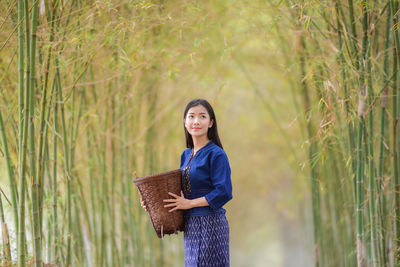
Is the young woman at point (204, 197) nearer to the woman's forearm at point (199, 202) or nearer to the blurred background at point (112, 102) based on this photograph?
the woman's forearm at point (199, 202)

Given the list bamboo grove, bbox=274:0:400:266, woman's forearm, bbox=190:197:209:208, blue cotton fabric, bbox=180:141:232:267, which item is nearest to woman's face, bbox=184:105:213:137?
blue cotton fabric, bbox=180:141:232:267

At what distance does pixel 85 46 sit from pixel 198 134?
4.16 feet

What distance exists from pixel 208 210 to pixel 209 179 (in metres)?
0.15

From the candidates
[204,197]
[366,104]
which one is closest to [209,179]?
[204,197]

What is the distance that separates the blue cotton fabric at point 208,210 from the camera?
6.94 ft

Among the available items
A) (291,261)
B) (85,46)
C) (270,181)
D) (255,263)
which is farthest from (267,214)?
(85,46)

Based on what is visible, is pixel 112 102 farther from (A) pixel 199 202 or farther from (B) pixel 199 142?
(A) pixel 199 202

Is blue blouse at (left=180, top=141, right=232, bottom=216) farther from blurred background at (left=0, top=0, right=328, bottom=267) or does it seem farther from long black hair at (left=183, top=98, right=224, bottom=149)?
blurred background at (left=0, top=0, right=328, bottom=267)

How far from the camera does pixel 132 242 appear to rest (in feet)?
14.5

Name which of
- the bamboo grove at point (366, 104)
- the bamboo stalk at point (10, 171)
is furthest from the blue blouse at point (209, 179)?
the bamboo stalk at point (10, 171)

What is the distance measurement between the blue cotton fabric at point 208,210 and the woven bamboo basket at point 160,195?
0.24 feet

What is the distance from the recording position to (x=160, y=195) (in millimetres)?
2105

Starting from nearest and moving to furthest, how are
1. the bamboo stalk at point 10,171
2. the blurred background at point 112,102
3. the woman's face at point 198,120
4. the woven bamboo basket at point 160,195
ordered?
1. the woven bamboo basket at point 160,195
2. the woman's face at point 198,120
3. the bamboo stalk at point 10,171
4. the blurred background at point 112,102

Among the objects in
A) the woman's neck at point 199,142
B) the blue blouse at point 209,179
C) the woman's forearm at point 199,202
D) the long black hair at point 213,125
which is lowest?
the woman's forearm at point 199,202
